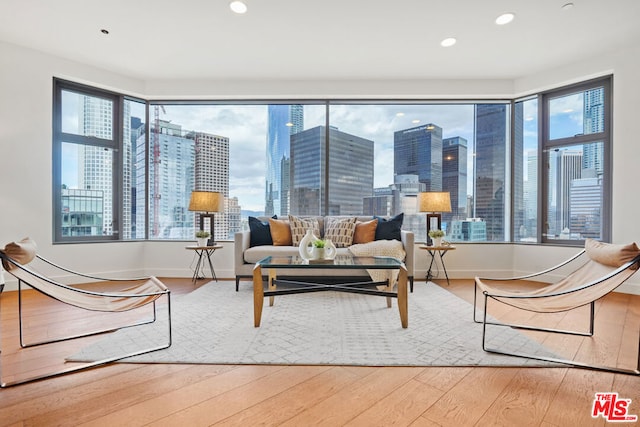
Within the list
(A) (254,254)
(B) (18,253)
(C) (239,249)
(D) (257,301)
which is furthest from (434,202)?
(B) (18,253)

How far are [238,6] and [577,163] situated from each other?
14.7 feet

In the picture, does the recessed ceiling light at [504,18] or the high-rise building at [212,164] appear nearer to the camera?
the recessed ceiling light at [504,18]

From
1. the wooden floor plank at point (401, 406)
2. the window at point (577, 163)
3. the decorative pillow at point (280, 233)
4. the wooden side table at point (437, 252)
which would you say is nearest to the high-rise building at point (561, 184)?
the window at point (577, 163)

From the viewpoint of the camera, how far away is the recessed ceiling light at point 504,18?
2.97 metres

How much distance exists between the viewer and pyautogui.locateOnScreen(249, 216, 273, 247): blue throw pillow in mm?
3930

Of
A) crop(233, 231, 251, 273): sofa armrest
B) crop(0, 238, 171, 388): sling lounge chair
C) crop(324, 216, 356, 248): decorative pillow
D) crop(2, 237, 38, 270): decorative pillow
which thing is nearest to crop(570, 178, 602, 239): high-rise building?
crop(324, 216, 356, 248): decorative pillow

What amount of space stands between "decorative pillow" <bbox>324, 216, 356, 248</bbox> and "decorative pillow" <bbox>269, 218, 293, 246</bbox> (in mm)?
496

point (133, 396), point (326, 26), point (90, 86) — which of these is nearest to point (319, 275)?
point (133, 396)

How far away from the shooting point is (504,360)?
182cm

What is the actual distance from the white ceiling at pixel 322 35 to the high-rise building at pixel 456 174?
988 mm

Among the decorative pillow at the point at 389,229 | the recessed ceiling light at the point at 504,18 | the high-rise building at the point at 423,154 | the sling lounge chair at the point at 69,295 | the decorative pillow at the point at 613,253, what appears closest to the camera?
the sling lounge chair at the point at 69,295

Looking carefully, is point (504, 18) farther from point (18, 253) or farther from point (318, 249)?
point (18, 253)

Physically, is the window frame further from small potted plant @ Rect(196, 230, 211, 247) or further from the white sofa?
the white sofa

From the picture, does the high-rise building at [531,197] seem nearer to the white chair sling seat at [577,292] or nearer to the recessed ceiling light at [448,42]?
the recessed ceiling light at [448,42]
